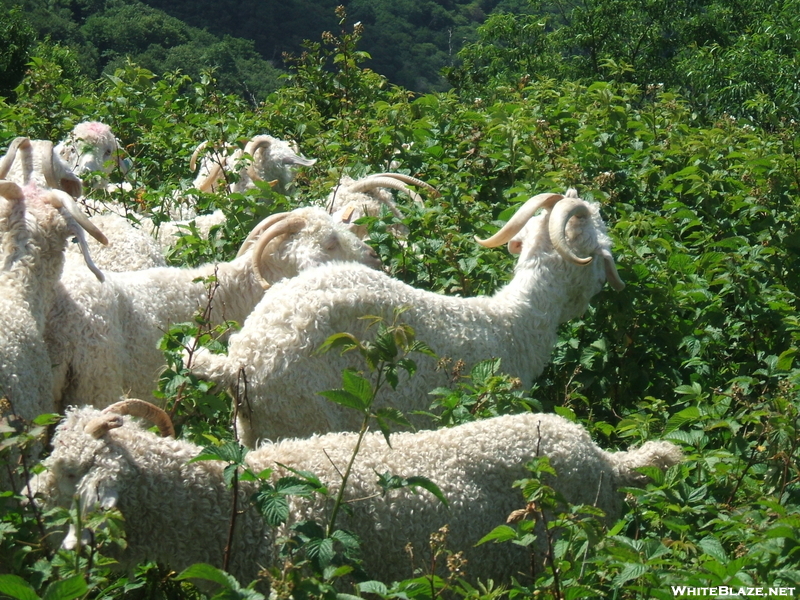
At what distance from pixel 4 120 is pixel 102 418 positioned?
5.94 meters

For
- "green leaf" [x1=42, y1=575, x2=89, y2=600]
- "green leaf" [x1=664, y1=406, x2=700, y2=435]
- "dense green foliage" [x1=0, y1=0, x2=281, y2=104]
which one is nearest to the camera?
"green leaf" [x1=42, y1=575, x2=89, y2=600]

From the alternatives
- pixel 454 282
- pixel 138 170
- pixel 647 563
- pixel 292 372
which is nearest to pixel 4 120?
pixel 138 170

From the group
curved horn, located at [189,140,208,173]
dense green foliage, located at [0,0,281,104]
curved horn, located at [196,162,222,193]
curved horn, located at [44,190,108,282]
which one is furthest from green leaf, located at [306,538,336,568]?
dense green foliage, located at [0,0,281,104]

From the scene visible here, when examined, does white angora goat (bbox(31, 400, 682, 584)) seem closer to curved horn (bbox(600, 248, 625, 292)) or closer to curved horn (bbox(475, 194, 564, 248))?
curved horn (bbox(600, 248, 625, 292))

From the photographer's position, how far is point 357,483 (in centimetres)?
351

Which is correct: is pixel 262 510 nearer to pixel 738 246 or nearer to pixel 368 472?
pixel 368 472

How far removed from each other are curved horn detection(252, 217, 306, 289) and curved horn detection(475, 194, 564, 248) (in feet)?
3.28

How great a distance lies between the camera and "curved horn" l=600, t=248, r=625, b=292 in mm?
5512

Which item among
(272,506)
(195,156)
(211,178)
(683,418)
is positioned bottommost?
(683,418)

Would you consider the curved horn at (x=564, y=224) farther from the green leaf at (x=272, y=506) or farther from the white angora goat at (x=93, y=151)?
the white angora goat at (x=93, y=151)

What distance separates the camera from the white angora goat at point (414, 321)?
179 inches

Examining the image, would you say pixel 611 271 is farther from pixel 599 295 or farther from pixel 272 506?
pixel 272 506

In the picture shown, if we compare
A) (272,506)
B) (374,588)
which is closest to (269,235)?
(272,506)

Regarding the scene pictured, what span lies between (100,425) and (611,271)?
312cm
